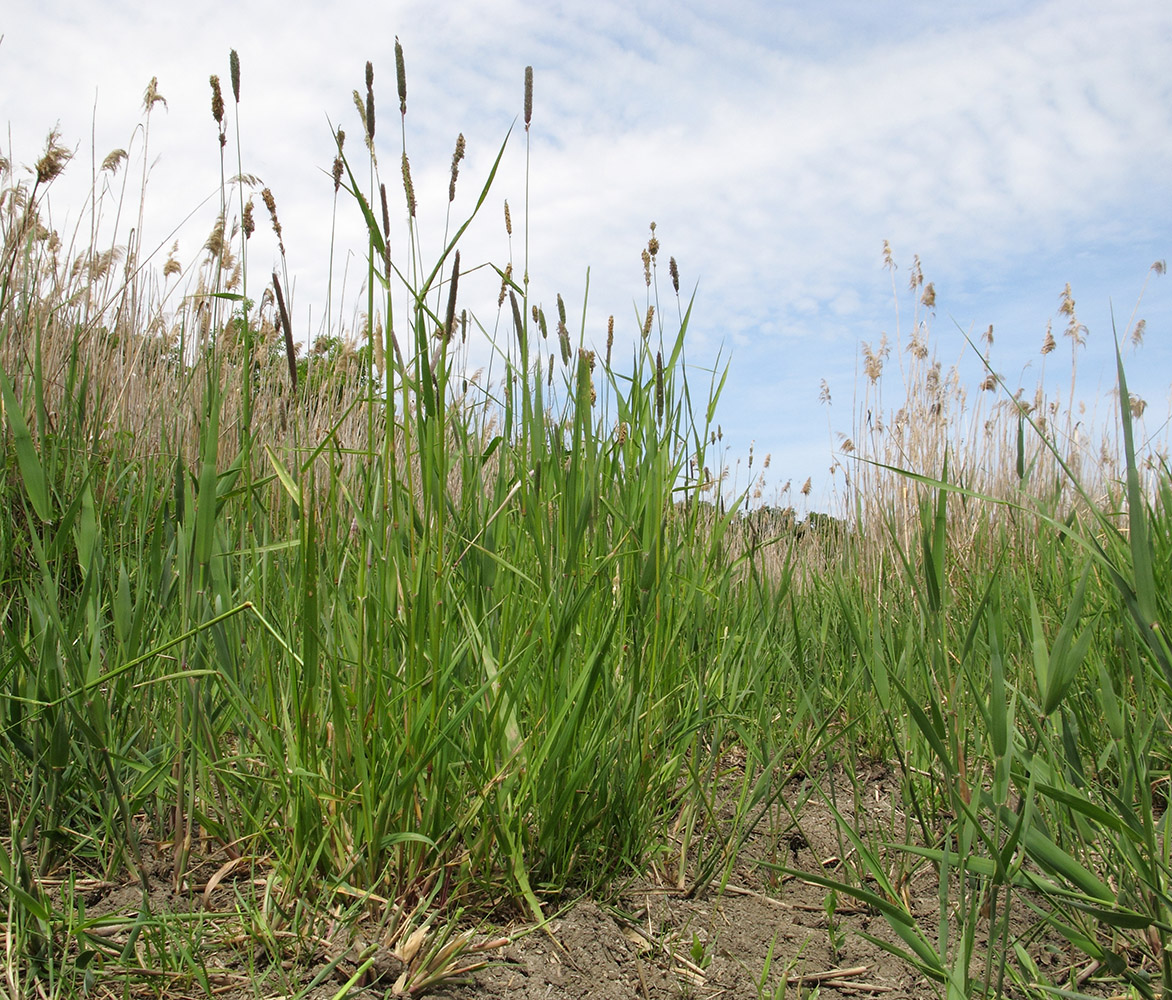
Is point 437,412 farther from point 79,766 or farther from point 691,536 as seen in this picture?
point 79,766

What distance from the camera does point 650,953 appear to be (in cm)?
109

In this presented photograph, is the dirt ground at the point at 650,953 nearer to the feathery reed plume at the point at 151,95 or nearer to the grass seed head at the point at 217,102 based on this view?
the grass seed head at the point at 217,102

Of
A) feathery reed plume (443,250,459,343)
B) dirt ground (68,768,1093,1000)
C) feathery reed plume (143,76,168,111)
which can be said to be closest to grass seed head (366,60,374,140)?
feathery reed plume (443,250,459,343)

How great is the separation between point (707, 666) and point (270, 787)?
860 millimetres

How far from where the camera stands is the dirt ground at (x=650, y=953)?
96cm

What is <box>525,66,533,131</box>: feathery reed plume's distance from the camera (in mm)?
1159

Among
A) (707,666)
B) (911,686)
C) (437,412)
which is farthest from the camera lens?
(911,686)

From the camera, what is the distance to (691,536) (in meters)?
1.59

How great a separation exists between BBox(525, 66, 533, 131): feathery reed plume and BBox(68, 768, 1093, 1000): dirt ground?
1.12 m

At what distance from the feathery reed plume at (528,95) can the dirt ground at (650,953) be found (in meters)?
1.12

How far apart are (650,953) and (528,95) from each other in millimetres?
1272

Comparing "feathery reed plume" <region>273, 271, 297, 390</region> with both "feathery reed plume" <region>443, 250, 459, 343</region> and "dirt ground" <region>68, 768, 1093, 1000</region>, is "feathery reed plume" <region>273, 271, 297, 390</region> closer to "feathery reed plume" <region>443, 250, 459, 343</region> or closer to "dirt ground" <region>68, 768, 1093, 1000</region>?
"feathery reed plume" <region>443, 250, 459, 343</region>

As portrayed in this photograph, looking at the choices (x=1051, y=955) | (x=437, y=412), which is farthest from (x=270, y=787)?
(x=1051, y=955)

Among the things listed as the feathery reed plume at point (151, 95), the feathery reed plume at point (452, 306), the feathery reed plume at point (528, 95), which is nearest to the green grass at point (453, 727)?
the feathery reed plume at point (452, 306)
